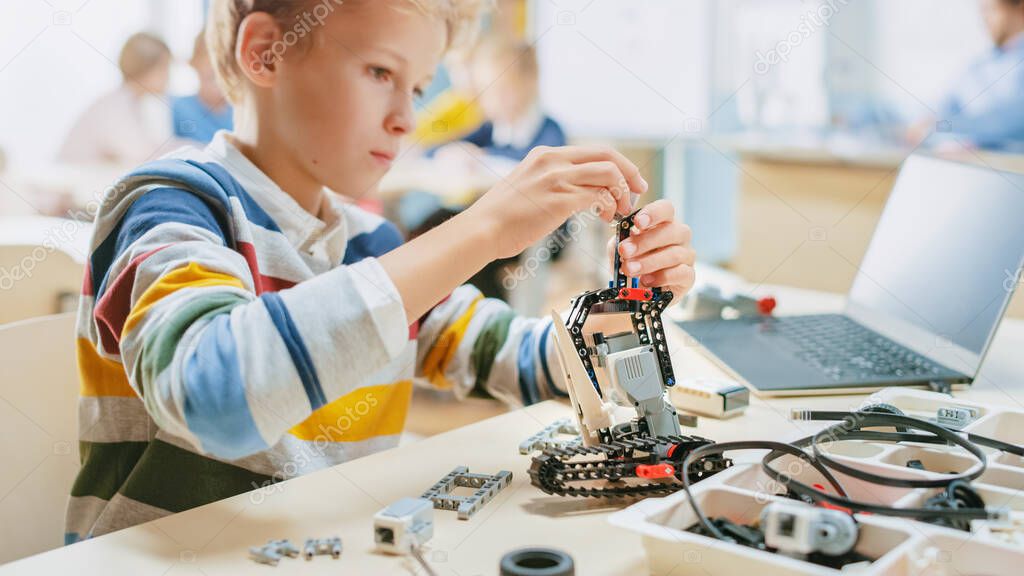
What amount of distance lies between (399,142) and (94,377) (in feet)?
1.29

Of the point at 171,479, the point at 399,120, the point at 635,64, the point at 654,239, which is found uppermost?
the point at 635,64

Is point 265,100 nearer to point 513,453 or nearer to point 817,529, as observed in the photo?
point 513,453

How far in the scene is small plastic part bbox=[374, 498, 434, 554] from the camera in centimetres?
A: 63

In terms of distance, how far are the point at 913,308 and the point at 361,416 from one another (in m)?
0.73

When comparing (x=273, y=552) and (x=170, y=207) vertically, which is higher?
(x=170, y=207)

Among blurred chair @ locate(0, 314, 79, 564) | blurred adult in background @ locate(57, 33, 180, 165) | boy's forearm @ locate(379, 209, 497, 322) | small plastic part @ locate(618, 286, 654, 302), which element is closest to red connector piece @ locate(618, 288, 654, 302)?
small plastic part @ locate(618, 286, 654, 302)

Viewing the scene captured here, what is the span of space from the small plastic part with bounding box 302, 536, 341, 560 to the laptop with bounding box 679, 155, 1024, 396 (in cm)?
57

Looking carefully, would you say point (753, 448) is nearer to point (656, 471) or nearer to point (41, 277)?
point (656, 471)

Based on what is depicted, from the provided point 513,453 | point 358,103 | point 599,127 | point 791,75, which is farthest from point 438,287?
point 599,127

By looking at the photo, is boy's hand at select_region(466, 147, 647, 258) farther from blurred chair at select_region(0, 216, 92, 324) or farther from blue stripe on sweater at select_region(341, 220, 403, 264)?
blurred chair at select_region(0, 216, 92, 324)

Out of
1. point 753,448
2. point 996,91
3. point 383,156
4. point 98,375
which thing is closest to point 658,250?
point 753,448

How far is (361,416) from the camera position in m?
1.04

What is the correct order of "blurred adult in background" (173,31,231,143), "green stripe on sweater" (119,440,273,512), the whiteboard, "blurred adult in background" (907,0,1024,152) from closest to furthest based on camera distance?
1. "green stripe on sweater" (119,440,273,512)
2. "blurred adult in background" (907,0,1024,152)
3. "blurred adult in background" (173,31,231,143)
4. the whiteboard

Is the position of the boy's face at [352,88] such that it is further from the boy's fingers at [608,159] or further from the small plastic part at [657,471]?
the small plastic part at [657,471]
